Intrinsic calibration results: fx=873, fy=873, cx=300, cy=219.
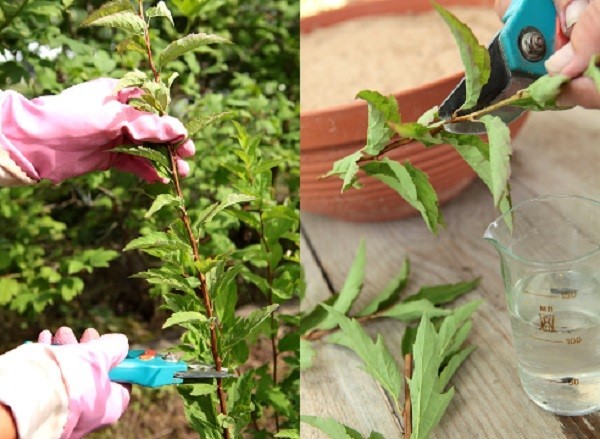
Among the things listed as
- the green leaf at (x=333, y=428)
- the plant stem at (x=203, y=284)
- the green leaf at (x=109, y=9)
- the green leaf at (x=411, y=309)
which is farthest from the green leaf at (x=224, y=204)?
the green leaf at (x=411, y=309)

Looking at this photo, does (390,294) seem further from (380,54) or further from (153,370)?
(153,370)

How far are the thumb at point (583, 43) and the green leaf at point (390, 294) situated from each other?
0.42 metres

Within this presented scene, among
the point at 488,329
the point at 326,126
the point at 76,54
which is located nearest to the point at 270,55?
the point at 326,126

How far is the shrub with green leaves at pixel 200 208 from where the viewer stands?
62 cm

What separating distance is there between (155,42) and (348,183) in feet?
1.18

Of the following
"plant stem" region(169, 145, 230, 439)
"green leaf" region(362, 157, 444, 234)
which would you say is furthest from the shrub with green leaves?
"green leaf" region(362, 157, 444, 234)

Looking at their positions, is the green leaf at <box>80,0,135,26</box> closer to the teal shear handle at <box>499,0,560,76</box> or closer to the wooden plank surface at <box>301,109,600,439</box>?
the teal shear handle at <box>499,0,560,76</box>

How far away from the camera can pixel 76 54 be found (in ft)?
2.43

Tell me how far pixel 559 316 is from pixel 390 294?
8.5 inches

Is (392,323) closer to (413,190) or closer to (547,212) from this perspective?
(547,212)

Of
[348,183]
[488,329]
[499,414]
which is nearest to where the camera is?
[348,183]

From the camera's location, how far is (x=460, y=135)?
534mm

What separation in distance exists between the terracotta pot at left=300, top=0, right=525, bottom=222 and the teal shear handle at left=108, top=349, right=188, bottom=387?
12.9 inches

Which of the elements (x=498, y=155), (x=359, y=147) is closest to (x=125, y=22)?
(x=498, y=155)
